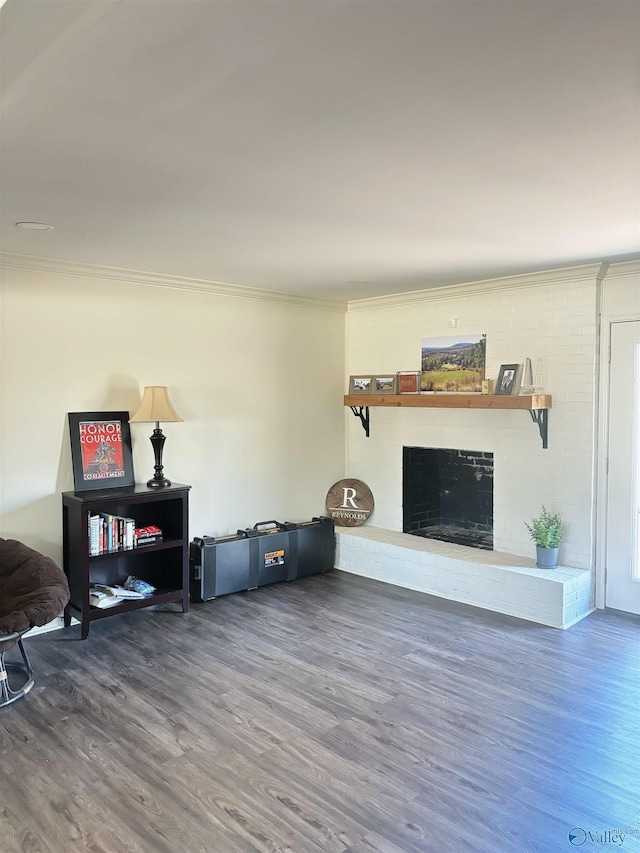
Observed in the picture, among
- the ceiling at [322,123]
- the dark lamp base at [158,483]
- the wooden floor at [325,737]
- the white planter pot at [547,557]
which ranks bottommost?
the wooden floor at [325,737]

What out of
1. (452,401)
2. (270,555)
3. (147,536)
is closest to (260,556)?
(270,555)

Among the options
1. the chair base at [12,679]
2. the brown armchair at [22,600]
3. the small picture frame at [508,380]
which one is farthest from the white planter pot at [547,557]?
the chair base at [12,679]

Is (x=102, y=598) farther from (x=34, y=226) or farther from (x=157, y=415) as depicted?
(x=34, y=226)

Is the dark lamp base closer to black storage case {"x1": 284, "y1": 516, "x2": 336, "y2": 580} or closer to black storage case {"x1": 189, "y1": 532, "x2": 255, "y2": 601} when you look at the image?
black storage case {"x1": 189, "y1": 532, "x2": 255, "y2": 601}

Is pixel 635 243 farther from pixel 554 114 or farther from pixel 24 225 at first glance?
pixel 24 225

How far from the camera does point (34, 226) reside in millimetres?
3266

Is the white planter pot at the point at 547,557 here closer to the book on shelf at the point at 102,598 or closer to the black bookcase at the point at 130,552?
the black bookcase at the point at 130,552

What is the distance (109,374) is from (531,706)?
3.30 m

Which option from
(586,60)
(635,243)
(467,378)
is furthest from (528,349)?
(586,60)

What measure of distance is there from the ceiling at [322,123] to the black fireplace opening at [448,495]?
2093 millimetres

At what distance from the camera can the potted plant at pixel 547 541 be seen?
14.3 ft

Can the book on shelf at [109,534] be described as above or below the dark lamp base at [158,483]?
below

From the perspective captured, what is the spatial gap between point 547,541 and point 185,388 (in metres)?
2.81

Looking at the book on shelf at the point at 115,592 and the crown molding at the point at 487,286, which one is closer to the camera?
the book on shelf at the point at 115,592
